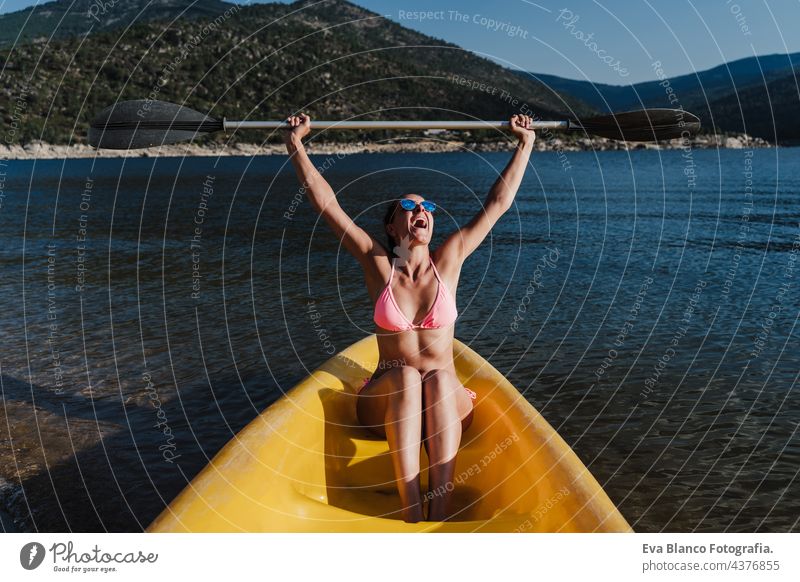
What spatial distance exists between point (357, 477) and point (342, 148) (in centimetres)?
10439

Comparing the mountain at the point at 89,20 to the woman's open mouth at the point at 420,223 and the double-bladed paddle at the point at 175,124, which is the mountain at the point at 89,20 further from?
the woman's open mouth at the point at 420,223

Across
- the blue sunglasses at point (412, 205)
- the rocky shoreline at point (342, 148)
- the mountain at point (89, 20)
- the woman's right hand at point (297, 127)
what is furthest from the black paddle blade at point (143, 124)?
the mountain at point (89, 20)

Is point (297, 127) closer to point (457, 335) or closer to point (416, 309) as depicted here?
point (416, 309)

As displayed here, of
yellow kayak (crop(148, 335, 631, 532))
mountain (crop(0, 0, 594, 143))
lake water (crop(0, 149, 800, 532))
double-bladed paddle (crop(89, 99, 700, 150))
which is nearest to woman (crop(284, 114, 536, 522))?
yellow kayak (crop(148, 335, 631, 532))

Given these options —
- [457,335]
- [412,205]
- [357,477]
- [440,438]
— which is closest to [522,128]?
[412,205]

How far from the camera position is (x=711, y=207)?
2878cm

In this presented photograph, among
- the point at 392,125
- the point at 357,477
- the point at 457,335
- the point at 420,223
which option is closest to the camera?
the point at 420,223

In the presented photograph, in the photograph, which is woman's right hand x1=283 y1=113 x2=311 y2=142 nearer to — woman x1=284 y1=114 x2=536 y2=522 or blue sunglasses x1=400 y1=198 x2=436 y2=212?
woman x1=284 y1=114 x2=536 y2=522

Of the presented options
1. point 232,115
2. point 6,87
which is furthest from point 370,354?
point 6,87

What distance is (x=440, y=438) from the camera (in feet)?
12.0

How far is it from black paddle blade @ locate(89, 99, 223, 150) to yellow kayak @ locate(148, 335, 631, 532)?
2492mm

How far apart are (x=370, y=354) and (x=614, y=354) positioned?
439 centimetres

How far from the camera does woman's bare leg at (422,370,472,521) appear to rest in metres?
3.64

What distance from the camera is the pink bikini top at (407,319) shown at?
3980 mm
